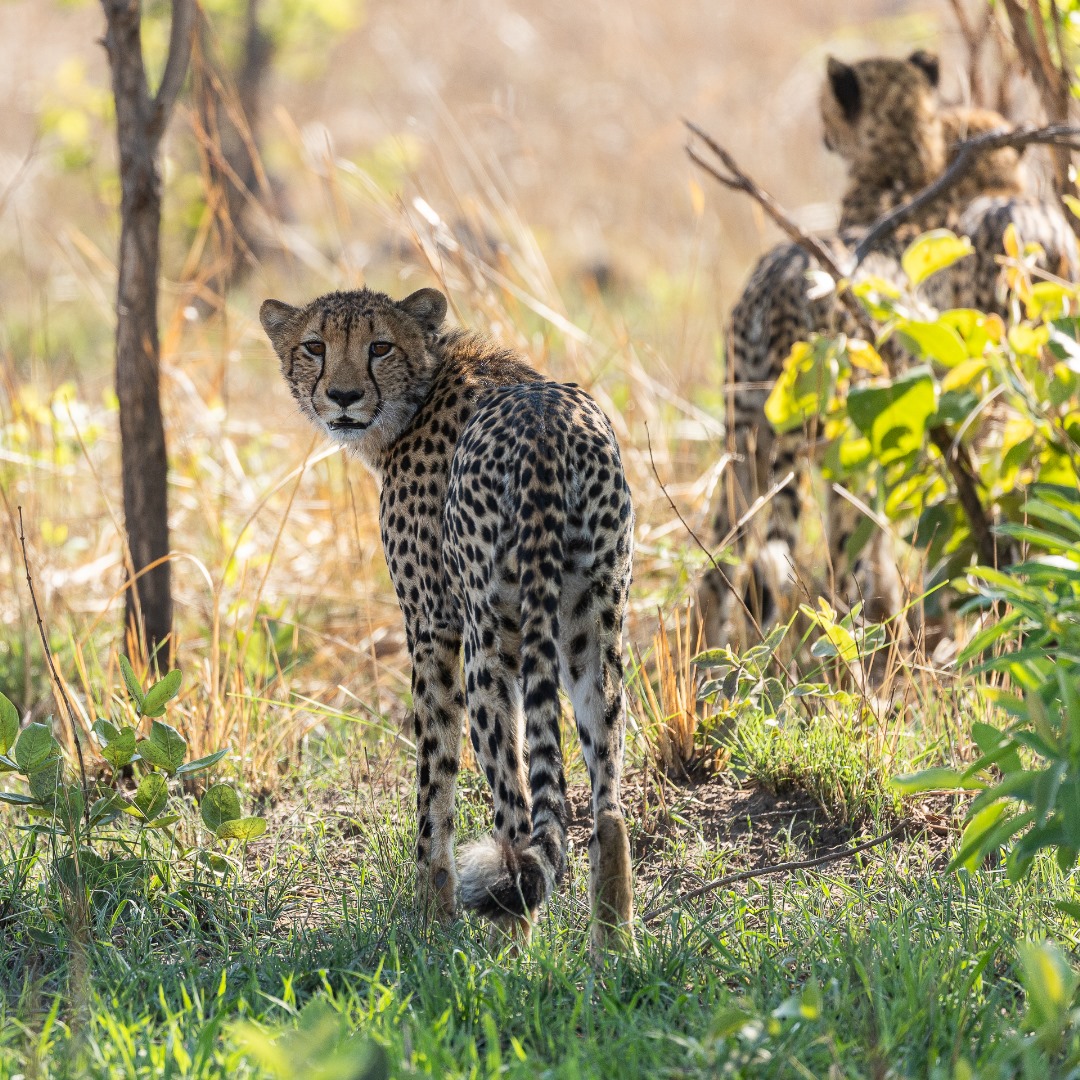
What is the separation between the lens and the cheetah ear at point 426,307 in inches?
126

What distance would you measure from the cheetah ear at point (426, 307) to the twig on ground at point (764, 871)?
4.55ft

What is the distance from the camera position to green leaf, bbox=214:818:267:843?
2.85 meters

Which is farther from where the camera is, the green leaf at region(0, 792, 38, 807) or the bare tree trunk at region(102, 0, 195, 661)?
the bare tree trunk at region(102, 0, 195, 661)

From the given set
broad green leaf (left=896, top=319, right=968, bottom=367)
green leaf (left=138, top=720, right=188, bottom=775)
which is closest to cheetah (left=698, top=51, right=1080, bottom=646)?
broad green leaf (left=896, top=319, right=968, bottom=367)

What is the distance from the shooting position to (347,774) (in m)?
3.64

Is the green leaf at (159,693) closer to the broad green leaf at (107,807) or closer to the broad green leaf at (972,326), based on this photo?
the broad green leaf at (107,807)

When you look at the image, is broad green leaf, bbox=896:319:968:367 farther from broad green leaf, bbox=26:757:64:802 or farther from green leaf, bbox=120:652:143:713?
broad green leaf, bbox=26:757:64:802

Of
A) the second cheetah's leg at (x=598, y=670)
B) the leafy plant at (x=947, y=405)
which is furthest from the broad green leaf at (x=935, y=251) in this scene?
the second cheetah's leg at (x=598, y=670)

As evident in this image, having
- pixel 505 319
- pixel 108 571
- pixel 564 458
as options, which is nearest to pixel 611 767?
pixel 564 458

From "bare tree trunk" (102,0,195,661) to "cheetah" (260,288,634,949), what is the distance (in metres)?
0.69

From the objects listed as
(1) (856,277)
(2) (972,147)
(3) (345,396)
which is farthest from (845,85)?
(3) (345,396)

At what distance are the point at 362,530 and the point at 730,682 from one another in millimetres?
1382

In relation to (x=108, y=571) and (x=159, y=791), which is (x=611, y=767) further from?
(x=108, y=571)

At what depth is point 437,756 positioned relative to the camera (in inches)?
A: 115
